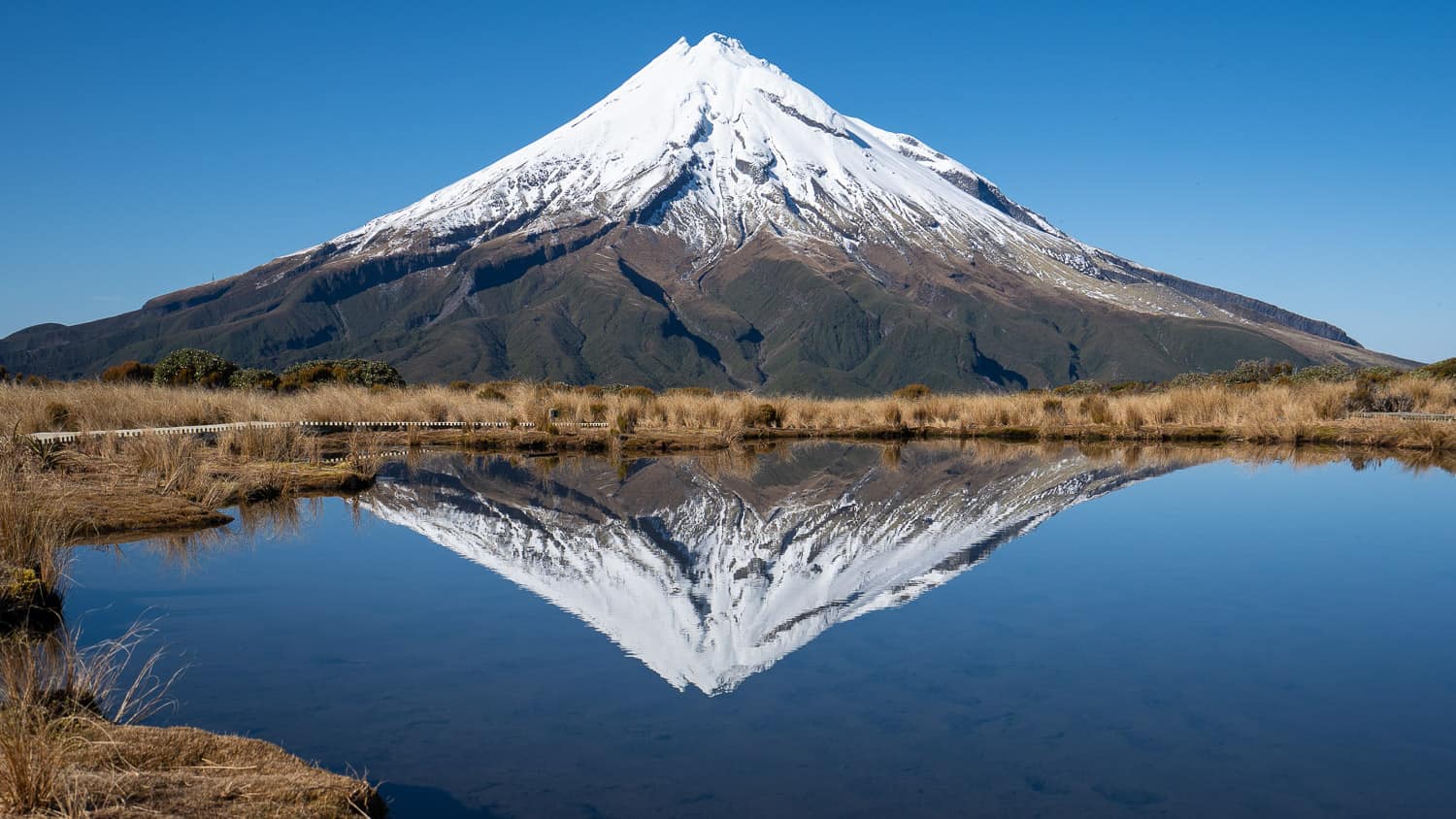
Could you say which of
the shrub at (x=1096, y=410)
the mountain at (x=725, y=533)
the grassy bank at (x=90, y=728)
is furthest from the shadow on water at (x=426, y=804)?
the shrub at (x=1096, y=410)

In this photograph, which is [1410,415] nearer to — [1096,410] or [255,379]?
[1096,410]

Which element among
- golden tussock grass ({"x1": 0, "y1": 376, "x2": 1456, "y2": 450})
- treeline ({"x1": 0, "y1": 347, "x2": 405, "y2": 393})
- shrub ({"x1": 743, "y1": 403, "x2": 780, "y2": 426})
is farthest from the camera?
treeline ({"x1": 0, "y1": 347, "x2": 405, "y2": 393})

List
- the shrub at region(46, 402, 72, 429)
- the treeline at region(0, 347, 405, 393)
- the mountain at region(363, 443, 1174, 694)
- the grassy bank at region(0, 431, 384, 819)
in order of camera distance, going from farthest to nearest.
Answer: the treeline at region(0, 347, 405, 393) → the shrub at region(46, 402, 72, 429) → the mountain at region(363, 443, 1174, 694) → the grassy bank at region(0, 431, 384, 819)

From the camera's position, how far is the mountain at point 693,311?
148500 mm

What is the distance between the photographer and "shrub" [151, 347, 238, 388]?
36906 mm

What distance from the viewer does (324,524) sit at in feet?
41.8

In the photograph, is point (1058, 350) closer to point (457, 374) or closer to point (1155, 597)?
point (457, 374)

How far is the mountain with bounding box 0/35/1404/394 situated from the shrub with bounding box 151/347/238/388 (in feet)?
285

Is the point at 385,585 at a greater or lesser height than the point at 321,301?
lesser

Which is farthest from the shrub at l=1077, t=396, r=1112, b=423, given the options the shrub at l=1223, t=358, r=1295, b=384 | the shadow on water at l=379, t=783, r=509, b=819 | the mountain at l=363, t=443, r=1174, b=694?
the shadow on water at l=379, t=783, r=509, b=819

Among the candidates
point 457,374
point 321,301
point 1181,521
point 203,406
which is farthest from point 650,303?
point 1181,521

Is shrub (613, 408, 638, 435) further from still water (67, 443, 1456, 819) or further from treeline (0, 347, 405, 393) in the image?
still water (67, 443, 1456, 819)

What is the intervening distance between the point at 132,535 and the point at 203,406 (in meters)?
13.5

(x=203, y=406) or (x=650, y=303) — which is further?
(x=650, y=303)
